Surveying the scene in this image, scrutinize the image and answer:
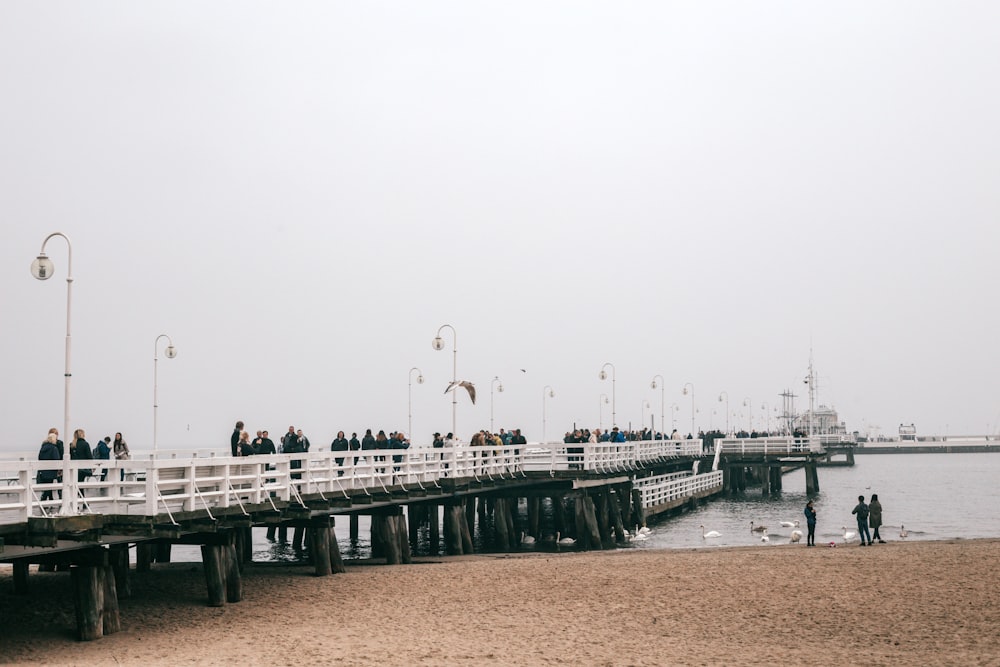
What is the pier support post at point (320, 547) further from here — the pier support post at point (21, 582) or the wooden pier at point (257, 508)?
the pier support post at point (21, 582)

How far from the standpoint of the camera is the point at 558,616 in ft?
62.8

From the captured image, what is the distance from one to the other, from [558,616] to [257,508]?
633 cm

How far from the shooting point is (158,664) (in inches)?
603

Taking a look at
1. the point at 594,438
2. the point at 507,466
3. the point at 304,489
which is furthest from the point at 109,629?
the point at 594,438

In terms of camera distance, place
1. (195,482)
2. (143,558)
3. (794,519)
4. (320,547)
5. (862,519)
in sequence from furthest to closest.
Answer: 1. (794,519)
2. (862,519)
3. (143,558)
4. (320,547)
5. (195,482)

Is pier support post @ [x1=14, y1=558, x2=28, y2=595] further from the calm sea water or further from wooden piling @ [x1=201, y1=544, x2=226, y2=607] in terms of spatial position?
the calm sea water

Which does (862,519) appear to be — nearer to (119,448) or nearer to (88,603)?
(119,448)

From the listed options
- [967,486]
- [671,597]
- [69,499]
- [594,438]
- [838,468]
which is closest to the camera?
[69,499]

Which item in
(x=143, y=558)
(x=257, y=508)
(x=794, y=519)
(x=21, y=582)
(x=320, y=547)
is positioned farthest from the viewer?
(x=794, y=519)

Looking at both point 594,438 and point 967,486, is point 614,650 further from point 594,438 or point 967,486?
point 967,486

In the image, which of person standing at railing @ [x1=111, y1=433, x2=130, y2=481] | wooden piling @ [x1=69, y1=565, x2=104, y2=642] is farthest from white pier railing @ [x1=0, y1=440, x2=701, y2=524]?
wooden piling @ [x1=69, y1=565, x2=104, y2=642]

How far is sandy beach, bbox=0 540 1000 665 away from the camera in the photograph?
16.1m

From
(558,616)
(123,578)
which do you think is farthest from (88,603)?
(558,616)

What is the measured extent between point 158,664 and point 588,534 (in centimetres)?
2341
